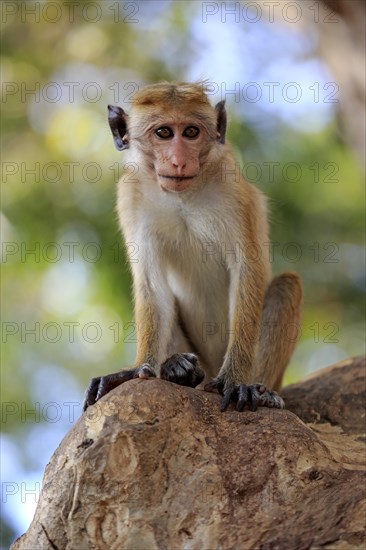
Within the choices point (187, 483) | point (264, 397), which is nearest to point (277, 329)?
point (264, 397)

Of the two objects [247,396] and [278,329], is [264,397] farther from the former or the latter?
[278,329]

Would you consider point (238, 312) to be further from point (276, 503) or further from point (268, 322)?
point (276, 503)

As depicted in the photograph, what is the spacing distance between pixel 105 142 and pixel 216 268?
7.15 m

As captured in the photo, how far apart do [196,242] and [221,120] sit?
4.34 feet

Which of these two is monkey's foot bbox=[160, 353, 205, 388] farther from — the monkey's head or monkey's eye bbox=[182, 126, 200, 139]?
monkey's eye bbox=[182, 126, 200, 139]

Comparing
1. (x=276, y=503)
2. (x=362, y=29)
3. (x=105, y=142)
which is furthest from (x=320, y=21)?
(x=276, y=503)

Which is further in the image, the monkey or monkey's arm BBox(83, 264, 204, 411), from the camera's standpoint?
the monkey

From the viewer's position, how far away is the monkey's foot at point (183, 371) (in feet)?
28.0

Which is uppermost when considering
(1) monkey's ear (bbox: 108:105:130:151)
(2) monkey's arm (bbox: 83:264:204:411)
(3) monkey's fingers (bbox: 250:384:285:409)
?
(1) monkey's ear (bbox: 108:105:130:151)

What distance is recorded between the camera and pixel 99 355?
56.6ft

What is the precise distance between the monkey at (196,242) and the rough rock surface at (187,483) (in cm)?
149

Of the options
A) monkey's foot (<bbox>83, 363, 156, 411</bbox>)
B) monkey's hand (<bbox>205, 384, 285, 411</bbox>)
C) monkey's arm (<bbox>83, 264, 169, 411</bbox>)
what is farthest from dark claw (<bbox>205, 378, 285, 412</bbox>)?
monkey's arm (<bbox>83, 264, 169, 411</bbox>)

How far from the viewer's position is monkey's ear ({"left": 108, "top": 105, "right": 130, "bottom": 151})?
1017 cm

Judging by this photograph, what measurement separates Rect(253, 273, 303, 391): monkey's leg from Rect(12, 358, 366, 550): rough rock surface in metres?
2.18
